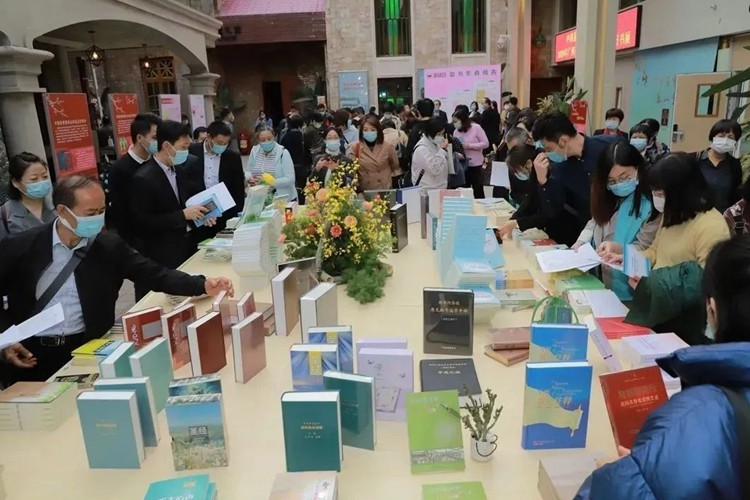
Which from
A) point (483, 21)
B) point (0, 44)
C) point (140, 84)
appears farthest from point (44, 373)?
point (483, 21)

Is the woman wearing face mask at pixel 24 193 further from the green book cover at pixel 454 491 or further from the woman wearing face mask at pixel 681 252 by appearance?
the woman wearing face mask at pixel 681 252

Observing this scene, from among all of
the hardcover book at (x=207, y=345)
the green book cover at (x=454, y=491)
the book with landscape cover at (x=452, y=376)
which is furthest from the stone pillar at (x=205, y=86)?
the green book cover at (x=454, y=491)

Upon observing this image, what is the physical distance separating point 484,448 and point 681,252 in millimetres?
1252

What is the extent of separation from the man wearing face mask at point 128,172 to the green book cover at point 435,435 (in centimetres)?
290

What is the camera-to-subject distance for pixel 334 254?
283 cm

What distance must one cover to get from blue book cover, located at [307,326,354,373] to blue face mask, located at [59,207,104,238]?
3.67 feet

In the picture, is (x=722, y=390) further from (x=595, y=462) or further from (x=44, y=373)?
(x=44, y=373)

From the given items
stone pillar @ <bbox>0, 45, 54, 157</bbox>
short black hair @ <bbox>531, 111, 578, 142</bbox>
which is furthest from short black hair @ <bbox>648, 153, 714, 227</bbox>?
stone pillar @ <bbox>0, 45, 54, 157</bbox>

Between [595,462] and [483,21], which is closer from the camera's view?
[595,462]

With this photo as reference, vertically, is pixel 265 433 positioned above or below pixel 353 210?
below

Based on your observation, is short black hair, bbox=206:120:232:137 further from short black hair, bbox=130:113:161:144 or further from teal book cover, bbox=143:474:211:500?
teal book cover, bbox=143:474:211:500

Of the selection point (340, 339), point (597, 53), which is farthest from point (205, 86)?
point (340, 339)

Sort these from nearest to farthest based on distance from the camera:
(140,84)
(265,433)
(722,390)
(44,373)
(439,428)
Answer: (722,390) < (439,428) < (265,433) < (44,373) < (140,84)

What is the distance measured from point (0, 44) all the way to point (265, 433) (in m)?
4.88
